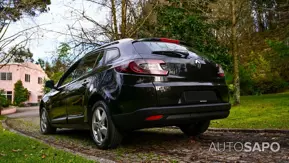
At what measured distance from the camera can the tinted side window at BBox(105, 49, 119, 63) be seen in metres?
4.81

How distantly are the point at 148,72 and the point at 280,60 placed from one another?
53.8ft

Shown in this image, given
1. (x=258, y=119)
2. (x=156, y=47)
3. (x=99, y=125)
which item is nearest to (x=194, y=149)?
(x=99, y=125)

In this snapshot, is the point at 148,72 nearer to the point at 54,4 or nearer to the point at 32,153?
the point at 32,153

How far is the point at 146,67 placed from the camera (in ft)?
13.7

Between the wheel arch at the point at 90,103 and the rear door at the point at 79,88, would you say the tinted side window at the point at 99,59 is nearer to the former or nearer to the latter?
the rear door at the point at 79,88

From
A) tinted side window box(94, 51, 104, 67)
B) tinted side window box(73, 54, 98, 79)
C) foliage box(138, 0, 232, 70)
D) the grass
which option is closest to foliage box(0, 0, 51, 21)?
tinted side window box(73, 54, 98, 79)

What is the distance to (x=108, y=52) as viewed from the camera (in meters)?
5.07

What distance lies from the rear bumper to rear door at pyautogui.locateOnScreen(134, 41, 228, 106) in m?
0.09

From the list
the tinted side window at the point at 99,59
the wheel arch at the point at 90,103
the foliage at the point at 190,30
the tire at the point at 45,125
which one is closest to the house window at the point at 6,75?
the foliage at the point at 190,30

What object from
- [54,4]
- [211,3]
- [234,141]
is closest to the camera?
[234,141]

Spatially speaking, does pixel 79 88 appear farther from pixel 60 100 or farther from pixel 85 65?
pixel 60 100

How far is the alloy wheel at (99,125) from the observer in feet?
15.1

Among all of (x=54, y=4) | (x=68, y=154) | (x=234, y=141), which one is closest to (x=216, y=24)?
(x=54, y=4)

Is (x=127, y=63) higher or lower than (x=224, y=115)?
higher
